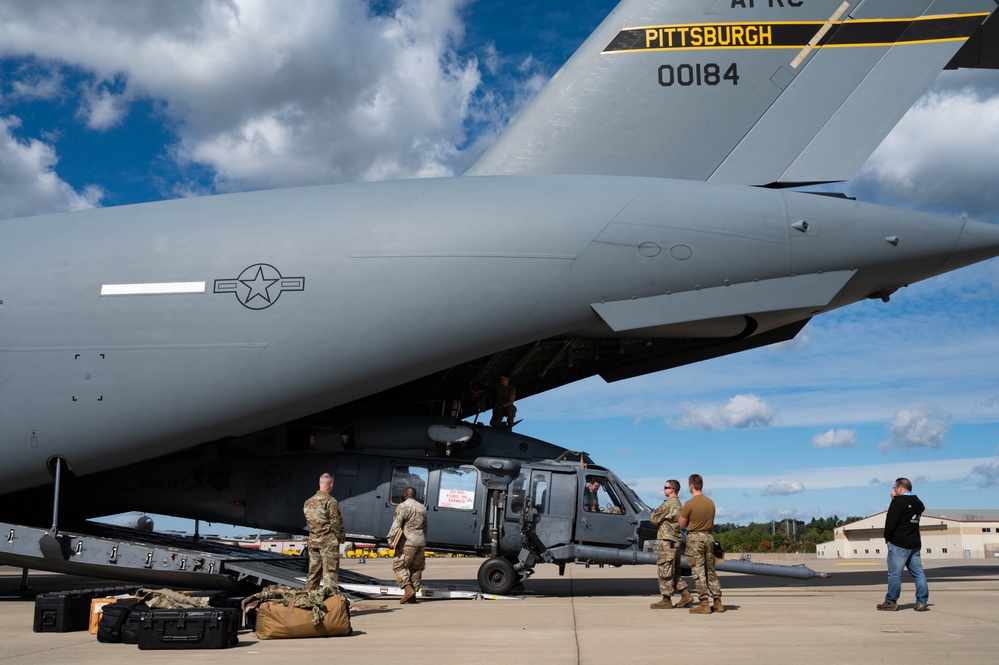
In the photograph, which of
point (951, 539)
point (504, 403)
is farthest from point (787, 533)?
point (504, 403)

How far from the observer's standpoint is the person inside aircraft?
43.4 ft

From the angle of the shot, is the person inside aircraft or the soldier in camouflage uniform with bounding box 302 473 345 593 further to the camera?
the person inside aircraft

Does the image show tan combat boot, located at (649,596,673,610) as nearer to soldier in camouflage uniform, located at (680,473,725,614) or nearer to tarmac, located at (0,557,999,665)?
tarmac, located at (0,557,999,665)

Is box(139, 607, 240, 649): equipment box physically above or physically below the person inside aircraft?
below

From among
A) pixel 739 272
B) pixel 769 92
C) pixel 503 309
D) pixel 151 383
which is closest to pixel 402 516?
pixel 503 309

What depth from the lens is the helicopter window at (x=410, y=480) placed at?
39.8 ft

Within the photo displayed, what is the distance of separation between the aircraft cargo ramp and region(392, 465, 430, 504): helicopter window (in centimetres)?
175

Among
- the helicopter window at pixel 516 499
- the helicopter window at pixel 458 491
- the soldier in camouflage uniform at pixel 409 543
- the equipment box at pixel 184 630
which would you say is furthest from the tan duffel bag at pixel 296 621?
the helicopter window at pixel 458 491

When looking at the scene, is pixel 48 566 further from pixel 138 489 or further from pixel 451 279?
pixel 451 279

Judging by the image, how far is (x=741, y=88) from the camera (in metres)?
12.9

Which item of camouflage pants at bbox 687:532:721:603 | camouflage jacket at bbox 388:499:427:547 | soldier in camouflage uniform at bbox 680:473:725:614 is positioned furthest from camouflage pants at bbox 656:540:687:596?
camouflage jacket at bbox 388:499:427:547

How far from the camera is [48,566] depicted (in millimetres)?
11047

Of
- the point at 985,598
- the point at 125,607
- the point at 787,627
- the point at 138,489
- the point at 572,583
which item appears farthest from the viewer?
the point at 572,583

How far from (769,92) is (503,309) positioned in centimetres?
542
